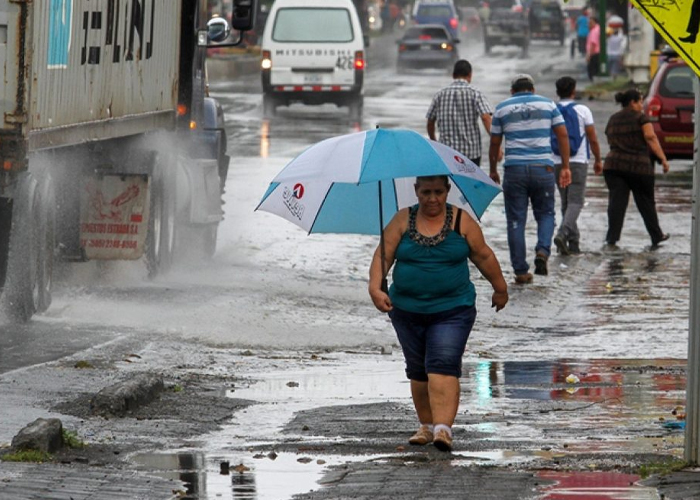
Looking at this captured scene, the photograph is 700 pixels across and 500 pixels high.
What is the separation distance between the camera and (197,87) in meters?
16.8

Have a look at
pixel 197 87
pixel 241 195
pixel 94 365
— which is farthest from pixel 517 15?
pixel 94 365

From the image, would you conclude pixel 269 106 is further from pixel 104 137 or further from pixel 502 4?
pixel 502 4

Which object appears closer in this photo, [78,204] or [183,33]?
[78,204]

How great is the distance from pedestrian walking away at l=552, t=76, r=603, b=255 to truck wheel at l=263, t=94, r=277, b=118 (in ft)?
61.9

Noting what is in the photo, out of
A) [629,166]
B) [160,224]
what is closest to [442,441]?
[160,224]

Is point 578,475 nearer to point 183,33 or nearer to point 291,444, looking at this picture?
point 291,444

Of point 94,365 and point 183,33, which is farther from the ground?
point 183,33

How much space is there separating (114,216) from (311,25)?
833 inches

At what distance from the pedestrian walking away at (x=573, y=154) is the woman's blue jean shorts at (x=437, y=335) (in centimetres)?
812

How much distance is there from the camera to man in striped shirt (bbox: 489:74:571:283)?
1509 cm

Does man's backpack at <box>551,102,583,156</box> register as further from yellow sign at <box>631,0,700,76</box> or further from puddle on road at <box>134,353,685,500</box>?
yellow sign at <box>631,0,700,76</box>

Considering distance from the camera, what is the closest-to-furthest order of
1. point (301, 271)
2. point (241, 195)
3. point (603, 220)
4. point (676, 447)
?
1. point (676, 447)
2. point (301, 271)
3. point (603, 220)
4. point (241, 195)

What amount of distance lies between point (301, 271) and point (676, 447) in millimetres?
8133

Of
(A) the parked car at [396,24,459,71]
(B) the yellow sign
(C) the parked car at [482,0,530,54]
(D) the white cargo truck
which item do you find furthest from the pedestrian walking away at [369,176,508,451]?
(C) the parked car at [482,0,530,54]
